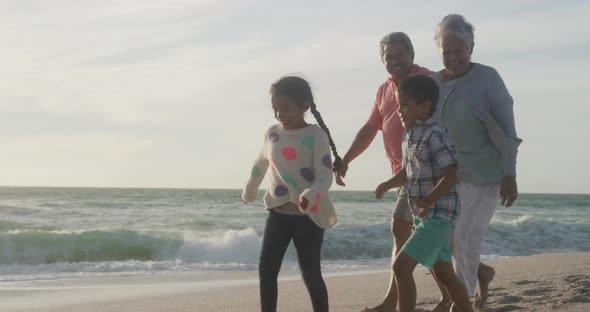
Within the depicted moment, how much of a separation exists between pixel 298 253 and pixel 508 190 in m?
1.07

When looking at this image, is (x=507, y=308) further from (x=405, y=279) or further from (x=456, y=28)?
(x=456, y=28)

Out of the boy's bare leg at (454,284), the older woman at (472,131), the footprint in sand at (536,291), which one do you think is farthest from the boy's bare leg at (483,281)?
the boy's bare leg at (454,284)

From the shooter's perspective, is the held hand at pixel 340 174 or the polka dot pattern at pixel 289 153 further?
the held hand at pixel 340 174

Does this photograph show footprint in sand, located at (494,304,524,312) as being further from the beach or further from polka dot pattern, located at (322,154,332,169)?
polka dot pattern, located at (322,154,332,169)

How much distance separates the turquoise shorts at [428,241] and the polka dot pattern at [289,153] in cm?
69

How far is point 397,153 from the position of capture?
412cm

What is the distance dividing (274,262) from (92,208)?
71.2 ft

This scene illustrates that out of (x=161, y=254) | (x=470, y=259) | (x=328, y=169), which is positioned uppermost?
(x=328, y=169)

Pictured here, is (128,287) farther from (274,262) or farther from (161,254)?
(161,254)

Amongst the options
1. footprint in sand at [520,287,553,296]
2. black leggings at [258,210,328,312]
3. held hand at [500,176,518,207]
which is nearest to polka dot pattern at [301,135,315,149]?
black leggings at [258,210,328,312]

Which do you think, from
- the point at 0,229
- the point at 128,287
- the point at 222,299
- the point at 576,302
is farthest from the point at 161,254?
the point at 576,302

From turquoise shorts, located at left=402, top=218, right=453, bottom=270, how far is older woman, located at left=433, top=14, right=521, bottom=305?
1.83 ft

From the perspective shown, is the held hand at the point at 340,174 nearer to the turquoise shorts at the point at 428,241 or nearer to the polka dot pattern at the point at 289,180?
the polka dot pattern at the point at 289,180

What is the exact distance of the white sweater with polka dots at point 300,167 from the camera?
11.7 ft
